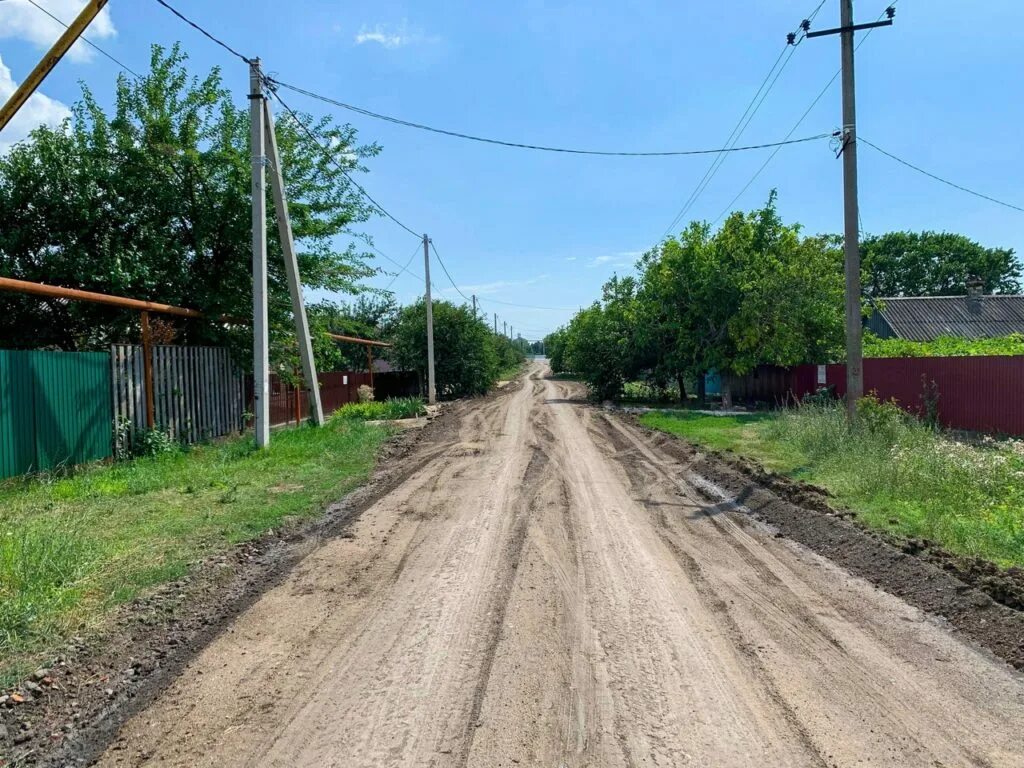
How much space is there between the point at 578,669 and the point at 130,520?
18.5 feet

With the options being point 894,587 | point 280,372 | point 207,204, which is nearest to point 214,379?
point 280,372

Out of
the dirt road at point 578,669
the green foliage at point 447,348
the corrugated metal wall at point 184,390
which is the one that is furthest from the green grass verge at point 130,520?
the green foliage at point 447,348

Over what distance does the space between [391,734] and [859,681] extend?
2.73m

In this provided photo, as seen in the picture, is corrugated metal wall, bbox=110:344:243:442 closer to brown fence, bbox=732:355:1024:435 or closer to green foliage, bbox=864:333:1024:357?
brown fence, bbox=732:355:1024:435

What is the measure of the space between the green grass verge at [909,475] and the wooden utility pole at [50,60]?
10813 mm

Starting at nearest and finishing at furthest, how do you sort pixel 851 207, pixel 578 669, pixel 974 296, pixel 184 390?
pixel 578 669, pixel 851 207, pixel 184 390, pixel 974 296

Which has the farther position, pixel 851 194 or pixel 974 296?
pixel 974 296

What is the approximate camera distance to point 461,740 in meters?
3.32

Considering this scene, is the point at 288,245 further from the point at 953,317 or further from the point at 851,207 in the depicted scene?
the point at 953,317

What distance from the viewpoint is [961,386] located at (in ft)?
51.9

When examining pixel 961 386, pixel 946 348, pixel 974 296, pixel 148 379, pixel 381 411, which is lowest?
pixel 381 411

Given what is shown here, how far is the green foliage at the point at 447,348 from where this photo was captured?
34375 mm

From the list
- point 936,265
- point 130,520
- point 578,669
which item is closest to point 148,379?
point 130,520

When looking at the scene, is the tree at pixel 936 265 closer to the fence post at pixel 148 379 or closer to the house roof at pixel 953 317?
the house roof at pixel 953 317
